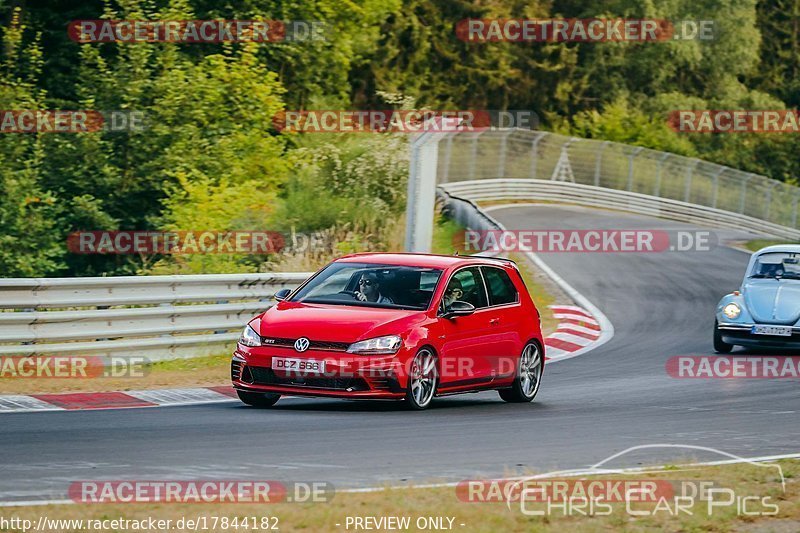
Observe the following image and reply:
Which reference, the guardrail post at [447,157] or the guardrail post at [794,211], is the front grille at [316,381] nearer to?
the guardrail post at [447,157]

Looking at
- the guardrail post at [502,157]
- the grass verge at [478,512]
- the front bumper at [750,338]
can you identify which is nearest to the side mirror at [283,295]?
the grass verge at [478,512]

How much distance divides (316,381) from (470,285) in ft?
7.57

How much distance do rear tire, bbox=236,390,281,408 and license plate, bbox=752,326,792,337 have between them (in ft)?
28.8

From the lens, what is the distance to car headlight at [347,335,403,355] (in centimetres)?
1184

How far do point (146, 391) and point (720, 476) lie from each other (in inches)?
246

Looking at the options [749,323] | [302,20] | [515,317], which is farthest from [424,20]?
[515,317]

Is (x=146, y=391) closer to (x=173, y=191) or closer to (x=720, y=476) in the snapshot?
(x=720, y=476)

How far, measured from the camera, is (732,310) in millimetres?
19234

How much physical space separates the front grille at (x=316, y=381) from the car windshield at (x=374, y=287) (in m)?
0.98

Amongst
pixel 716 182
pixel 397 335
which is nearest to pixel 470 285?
pixel 397 335

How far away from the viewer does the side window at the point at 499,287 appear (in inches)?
543

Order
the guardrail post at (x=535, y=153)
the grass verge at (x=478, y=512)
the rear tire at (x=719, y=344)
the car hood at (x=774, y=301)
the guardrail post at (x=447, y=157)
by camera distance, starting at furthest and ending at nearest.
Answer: the guardrail post at (x=535, y=153)
the guardrail post at (x=447, y=157)
the rear tire at (x=719, y=344)
the car hood at (x=774, y=301)
the grass verge at (x=478, y=512)

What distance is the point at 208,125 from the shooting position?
29.7m

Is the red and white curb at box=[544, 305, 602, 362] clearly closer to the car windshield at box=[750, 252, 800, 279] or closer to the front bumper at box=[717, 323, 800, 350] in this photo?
the front bumper at box=[717, 323, 800, 350]
